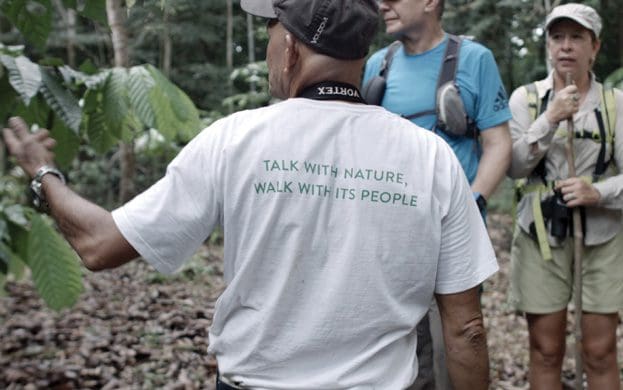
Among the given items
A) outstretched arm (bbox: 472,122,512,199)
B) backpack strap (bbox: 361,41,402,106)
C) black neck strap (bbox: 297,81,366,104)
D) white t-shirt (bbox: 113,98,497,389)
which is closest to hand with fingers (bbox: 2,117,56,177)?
white t-shirt (bbox: 113,98,497,389)

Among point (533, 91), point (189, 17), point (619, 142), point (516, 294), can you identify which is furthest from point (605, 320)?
point (189, 17)

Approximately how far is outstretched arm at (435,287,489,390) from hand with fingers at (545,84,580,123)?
5.54ft

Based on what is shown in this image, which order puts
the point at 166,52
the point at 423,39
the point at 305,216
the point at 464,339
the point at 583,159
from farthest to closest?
the point at 166,52 → the point at 583,159 → the point at 423,39 → the point at 464,339 → the point at 305,216

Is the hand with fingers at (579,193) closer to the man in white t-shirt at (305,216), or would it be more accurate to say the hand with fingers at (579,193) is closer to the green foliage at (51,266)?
the man in white t-shirt at (305,216)

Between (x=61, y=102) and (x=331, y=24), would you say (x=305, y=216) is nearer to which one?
(x=331, y=24)

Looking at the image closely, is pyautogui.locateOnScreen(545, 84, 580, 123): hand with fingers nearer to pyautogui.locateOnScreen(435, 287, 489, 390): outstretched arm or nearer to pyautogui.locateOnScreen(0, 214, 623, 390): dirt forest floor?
pyautogui.locateOnScreen(435, 287, 489, 390): outstretched arm

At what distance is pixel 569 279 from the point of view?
11.9ft

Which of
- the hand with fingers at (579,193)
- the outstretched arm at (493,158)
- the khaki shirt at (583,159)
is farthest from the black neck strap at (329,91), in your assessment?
the hand with fingers at (579,193)

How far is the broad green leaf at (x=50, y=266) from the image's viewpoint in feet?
8.80

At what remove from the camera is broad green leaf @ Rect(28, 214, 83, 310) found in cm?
268

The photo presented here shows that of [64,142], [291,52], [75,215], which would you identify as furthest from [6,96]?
[291,52]

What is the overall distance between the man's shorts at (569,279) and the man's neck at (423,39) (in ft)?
3.76

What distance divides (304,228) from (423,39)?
5.53 feet

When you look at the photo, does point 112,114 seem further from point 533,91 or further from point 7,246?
point 533,91
